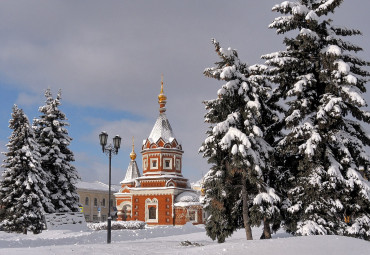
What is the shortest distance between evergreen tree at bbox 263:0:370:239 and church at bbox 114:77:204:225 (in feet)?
107

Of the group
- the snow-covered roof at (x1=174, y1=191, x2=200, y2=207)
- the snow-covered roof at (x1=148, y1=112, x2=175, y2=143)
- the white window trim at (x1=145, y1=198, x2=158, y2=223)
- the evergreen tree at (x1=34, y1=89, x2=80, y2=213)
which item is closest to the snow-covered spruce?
the evergreen tree at (x1=34, y1=89, x2=80, y2=213)

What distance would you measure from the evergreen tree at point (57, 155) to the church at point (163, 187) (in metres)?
17.9

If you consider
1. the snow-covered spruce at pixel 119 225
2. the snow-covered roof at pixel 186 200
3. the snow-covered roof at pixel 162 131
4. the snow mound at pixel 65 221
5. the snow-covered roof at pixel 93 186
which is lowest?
the snow-covered spruce at pixel 119 225

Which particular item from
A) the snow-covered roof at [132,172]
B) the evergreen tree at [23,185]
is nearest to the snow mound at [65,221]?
the evergreen tree at [23,185]

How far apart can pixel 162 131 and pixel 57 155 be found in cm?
2095

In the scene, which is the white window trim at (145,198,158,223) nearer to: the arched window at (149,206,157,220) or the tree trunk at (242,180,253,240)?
the arched window at (149,206,157,220)

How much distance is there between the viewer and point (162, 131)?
52344 mm

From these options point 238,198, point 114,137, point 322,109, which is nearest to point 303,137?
point 322,109

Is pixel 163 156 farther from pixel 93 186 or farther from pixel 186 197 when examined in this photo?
pixel 93 186

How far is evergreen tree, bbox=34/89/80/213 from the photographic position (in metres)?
32.7

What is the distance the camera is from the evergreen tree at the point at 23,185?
28.1 metres

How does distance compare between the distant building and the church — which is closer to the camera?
the church

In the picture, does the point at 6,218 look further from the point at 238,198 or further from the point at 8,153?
A: the point at 238,198

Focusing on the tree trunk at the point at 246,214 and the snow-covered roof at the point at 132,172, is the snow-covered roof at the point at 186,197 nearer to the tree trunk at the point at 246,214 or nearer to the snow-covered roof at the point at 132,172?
the snow-covered roof at the point at 132,172
